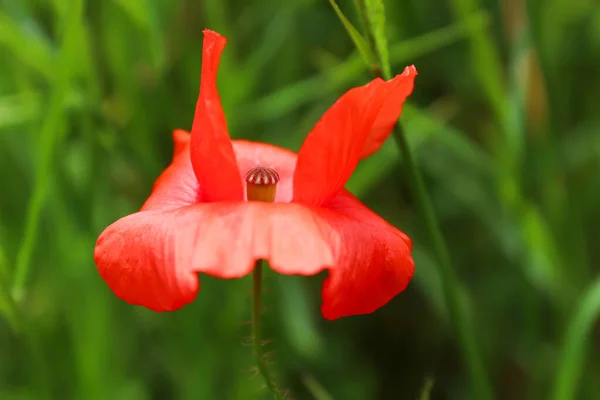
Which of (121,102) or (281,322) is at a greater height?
(121,102)

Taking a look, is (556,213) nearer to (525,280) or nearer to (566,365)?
(525,280)

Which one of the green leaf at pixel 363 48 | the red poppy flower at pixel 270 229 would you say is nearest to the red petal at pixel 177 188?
the red poppy flower at pixel 270 229

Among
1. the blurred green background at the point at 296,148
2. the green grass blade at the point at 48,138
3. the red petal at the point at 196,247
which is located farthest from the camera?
the blurred green background at the point at 296,148

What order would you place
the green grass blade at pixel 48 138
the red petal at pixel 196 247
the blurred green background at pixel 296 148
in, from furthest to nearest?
the blurred green background at pixel 296 148
the green grass blade at pixel 48 138
the red petal at pixel 196 247

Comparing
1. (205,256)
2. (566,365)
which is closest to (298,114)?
(566,365)

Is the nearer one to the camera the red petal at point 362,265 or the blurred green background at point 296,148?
the red petal at point 362,265

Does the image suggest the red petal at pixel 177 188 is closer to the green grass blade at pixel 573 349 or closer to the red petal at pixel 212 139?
the red petal at pixel 212 139

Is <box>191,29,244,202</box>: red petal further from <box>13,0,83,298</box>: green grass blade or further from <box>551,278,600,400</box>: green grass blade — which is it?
<box>551,278,600,400</box>: green grass blade

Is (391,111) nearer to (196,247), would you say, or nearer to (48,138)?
(196,247)
